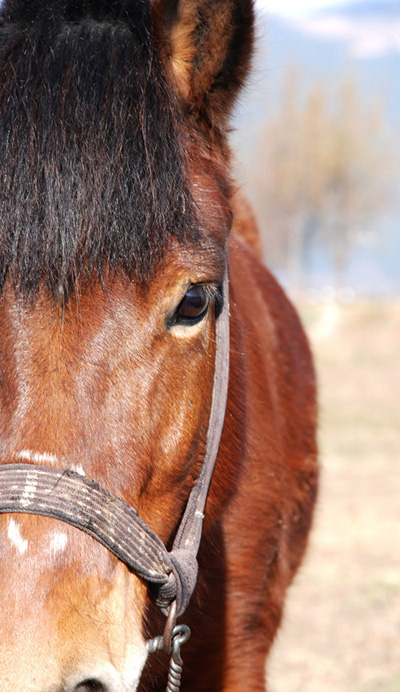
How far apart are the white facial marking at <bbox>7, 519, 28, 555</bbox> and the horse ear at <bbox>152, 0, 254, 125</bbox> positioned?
1.24 meters

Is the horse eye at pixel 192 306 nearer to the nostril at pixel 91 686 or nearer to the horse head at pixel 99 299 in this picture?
the horse head at pixel 99 299

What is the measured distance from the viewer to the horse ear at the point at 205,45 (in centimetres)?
197

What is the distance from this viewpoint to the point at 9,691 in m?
1.39

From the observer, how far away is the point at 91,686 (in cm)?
147

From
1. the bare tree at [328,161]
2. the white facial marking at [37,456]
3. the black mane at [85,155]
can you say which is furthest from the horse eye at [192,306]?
the bare tree at [328,161]

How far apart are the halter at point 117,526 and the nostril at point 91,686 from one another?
245 mm

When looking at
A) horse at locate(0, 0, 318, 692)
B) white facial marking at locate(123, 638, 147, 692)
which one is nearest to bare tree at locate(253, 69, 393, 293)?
horse at locate(0, 0, 318, 692)

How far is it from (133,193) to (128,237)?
12 centimetres

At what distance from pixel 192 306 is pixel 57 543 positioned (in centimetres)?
66

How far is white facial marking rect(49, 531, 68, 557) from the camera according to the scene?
149 centimetres

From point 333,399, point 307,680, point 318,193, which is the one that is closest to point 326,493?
point 307,680

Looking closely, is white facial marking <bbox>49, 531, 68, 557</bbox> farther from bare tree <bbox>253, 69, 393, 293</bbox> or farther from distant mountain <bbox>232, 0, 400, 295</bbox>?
bare tree <bbox>253, 69, 393, 293</bbox>

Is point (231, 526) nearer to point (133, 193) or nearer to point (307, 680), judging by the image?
point (133, 193)

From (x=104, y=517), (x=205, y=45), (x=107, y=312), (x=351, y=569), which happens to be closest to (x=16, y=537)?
(x=104, y=517)
